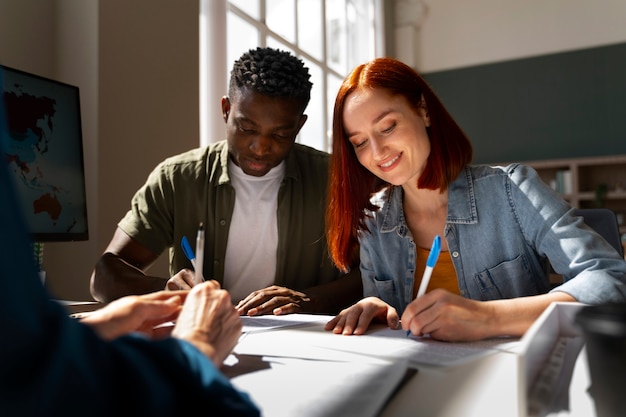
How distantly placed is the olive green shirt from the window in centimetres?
166

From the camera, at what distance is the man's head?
1708 millimetres

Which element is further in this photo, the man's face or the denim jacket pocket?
the man's face

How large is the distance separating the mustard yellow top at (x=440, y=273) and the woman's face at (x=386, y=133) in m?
0.22

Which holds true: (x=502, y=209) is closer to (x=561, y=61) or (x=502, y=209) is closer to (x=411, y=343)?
(x=411, y=343)

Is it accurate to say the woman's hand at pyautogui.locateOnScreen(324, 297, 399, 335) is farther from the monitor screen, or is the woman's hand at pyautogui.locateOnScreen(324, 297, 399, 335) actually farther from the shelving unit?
the shelving unit

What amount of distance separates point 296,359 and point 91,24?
6.87ft

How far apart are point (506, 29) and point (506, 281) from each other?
615cm

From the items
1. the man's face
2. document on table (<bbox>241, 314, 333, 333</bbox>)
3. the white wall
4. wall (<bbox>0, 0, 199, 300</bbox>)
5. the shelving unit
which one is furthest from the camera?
the white wall

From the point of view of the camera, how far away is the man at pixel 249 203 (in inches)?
68.2

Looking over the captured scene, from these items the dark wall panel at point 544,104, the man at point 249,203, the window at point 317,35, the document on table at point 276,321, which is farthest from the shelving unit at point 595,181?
the document on table at point 276,321

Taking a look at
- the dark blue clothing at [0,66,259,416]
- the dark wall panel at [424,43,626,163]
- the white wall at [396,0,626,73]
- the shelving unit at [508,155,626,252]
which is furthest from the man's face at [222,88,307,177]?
the white wall at [396,0,626,73]

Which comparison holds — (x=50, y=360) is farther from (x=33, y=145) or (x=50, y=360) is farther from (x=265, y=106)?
(x=265, y=106)

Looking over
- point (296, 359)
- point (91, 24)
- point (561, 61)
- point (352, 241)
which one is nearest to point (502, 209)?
point (352, 241)

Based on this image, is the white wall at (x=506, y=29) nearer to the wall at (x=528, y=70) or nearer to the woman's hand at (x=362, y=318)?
the wall at (x=528, y=70)
